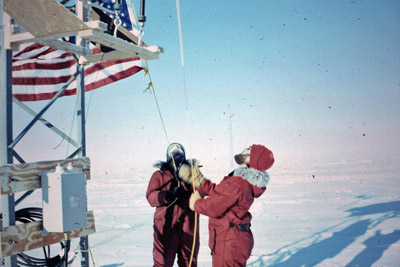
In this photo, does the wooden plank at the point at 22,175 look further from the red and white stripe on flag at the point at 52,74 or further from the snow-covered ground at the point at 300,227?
the snow-covered ground at the point at 300,227

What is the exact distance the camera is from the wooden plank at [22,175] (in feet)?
8.32

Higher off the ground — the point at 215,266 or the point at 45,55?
the point at 45,55

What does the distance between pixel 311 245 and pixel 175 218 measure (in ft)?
12.4

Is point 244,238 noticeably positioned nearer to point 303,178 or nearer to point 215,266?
point 215,266

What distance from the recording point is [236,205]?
10.3 feet

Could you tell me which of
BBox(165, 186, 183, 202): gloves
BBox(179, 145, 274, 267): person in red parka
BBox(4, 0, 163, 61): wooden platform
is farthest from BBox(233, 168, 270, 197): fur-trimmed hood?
BBox(4, 0, 163, 61): wooden platform

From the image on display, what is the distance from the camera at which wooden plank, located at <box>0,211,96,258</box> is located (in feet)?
8.24

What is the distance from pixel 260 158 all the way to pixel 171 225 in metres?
1.35

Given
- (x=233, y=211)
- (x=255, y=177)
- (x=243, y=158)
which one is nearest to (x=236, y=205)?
(x=233, y=211)

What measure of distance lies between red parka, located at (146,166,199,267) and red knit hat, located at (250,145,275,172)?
0.97 m

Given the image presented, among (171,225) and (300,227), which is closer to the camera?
(171,225)

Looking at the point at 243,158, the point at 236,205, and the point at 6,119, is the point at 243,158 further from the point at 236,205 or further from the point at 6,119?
the point at 6,119

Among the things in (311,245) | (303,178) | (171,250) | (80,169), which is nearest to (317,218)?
(311,245)

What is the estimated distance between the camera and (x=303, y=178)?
17719 millimetres
